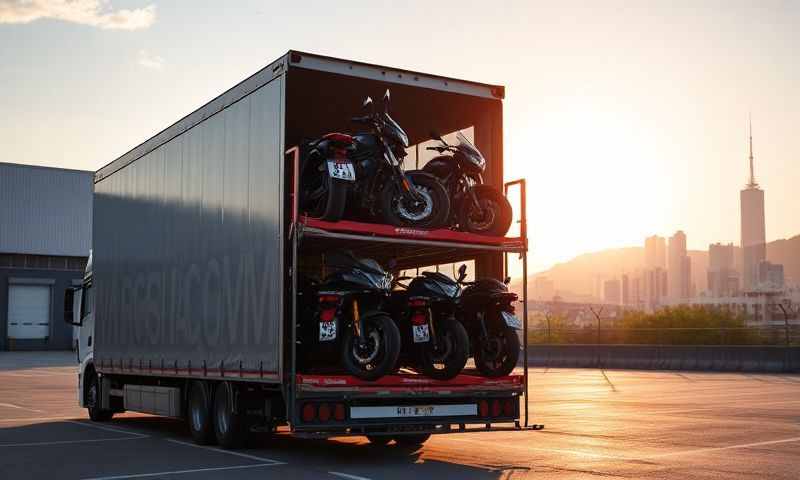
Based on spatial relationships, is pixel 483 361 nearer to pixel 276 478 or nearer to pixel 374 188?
pixel 374 188

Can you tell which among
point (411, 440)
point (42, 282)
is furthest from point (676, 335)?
point (42, 282)

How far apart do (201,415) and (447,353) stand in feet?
11.3

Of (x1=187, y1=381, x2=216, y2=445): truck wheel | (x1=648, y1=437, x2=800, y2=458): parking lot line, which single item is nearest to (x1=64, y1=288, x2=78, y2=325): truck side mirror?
(x1=187, y1=381, x2=216, y2=445): truck wheel

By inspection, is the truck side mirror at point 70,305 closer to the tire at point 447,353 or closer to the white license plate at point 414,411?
the tire at point 447,353

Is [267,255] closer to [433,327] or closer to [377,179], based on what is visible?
[377,179]

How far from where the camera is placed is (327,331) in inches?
433

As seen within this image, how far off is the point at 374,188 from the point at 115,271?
659 cm

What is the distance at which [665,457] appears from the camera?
1162 cm

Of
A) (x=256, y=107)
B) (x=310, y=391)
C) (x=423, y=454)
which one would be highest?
(x=256, y=107)

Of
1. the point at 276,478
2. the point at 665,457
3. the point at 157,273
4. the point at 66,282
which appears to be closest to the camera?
the point at 276,478

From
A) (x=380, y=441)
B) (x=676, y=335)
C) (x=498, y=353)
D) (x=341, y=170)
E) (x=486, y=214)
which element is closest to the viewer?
(x=341, y=170)

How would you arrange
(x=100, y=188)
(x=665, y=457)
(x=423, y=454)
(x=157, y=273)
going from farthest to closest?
1. (x=100, y=188)
2. (x=157, y=273)
3. (x=423, y=454)
4. (x=665, y=457)

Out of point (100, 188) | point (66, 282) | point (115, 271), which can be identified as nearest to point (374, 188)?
point (115, 271)

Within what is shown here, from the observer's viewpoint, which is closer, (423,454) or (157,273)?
(423,454)
